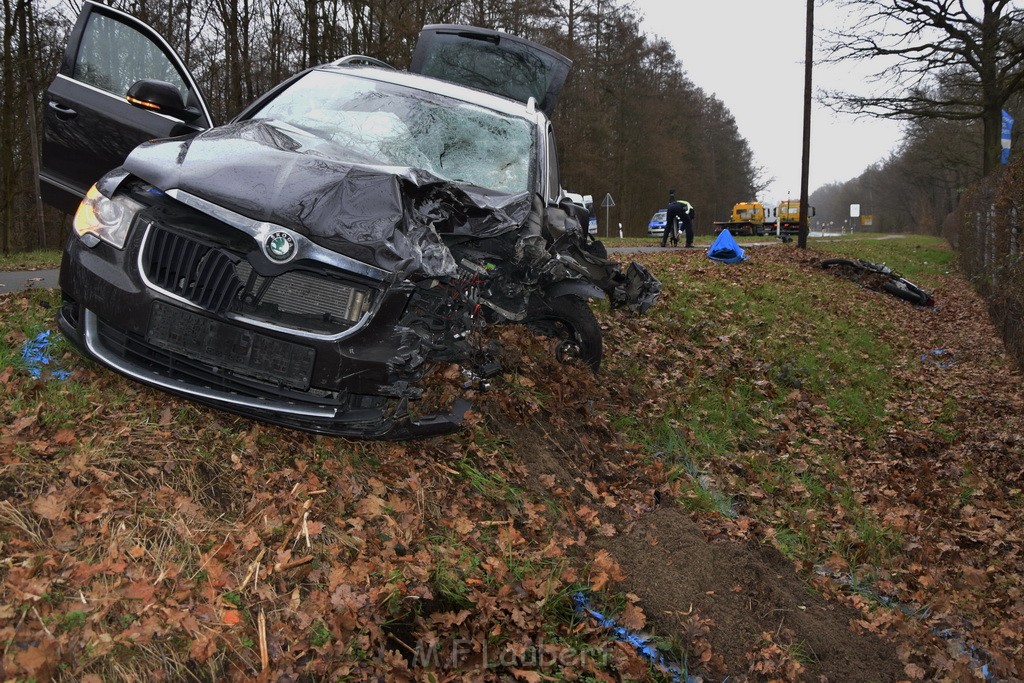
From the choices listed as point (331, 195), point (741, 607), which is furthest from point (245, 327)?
point (741, 607)

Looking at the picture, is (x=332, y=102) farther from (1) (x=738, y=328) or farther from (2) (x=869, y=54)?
(2) (x=869, y=54)

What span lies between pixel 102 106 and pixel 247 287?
2689mm

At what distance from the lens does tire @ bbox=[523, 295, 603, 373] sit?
552cm

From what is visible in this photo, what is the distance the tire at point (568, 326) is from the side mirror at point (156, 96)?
101 inches

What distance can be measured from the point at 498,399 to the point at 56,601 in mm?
2760

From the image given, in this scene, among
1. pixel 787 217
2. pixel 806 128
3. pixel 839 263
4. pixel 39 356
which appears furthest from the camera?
pixel 787 217

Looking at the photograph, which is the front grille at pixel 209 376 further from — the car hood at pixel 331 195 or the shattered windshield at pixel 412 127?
the shattered windshield at pixel 412 127

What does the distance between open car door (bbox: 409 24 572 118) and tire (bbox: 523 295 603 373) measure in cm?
355

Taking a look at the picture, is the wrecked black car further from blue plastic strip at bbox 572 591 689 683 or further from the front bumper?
blue plastic strip at bbox 572 591 689 683

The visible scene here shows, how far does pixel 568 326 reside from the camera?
19.1ft

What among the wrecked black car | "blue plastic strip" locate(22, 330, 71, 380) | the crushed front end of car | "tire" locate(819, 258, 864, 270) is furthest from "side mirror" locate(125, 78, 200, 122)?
"tire" locate(819, 258, 864, 270)

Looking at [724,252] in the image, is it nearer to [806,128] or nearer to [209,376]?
[806,128]

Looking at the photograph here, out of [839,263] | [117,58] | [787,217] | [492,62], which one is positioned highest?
[787,217]

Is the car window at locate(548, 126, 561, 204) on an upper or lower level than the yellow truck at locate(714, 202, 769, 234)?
lower
